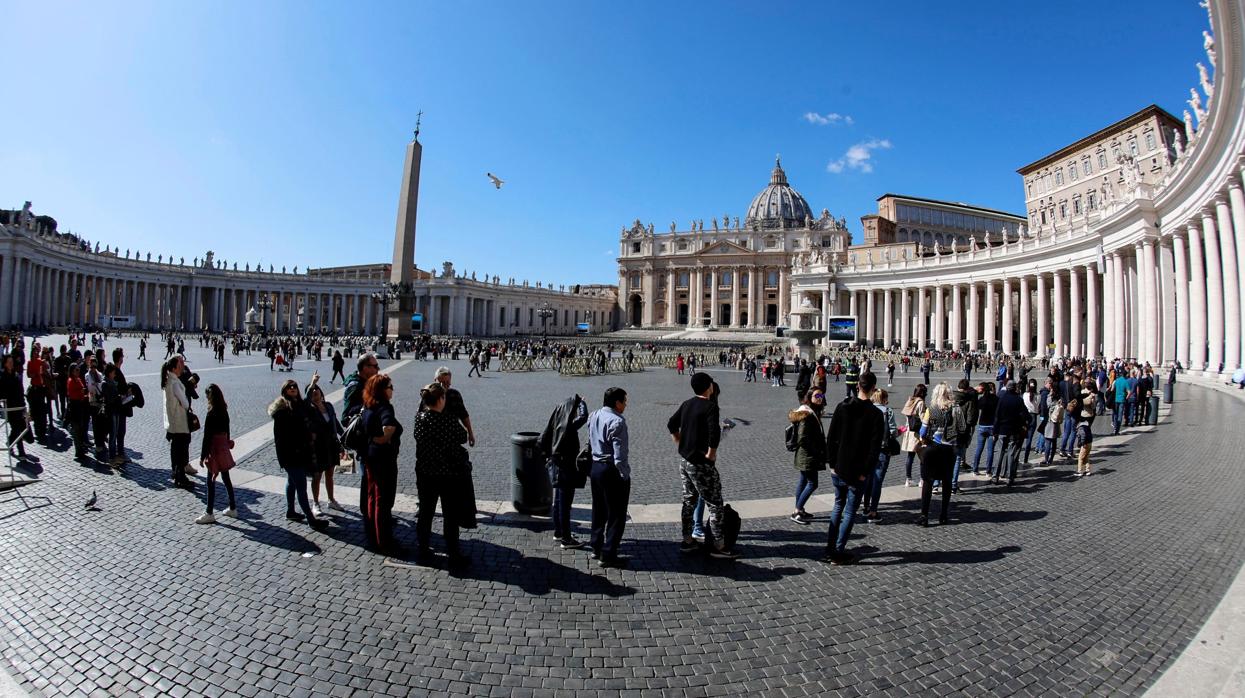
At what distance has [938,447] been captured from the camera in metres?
5.88

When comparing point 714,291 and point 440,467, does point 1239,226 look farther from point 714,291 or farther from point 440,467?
point 714,291

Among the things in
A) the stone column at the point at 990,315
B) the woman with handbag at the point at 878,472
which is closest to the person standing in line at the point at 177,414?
the woman with handbag at the point at 878,472

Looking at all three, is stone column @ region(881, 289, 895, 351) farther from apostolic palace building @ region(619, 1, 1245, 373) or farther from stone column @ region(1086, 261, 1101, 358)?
stone column @ region(1086, 261, 1101, 358)

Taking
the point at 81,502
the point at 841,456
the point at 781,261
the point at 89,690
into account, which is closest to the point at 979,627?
the point at 841,456

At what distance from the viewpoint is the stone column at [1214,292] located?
21.3 metres

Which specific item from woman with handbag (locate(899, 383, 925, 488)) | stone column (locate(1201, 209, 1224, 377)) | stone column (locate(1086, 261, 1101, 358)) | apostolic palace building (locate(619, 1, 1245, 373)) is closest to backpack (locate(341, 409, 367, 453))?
woman with handbag (locate(899, 383, 925, 488))

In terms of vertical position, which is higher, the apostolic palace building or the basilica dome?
the basilica dome

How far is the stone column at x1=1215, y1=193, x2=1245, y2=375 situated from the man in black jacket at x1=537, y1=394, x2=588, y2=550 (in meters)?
25.4

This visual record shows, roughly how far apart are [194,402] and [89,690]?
39.4 feet

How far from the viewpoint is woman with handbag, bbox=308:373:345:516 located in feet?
18.6

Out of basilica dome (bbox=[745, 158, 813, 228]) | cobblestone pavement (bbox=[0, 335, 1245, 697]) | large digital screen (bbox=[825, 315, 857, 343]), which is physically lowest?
cobblestone pavement (bbox=[0, 335, 1245, 697])

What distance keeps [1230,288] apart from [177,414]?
95.6ft

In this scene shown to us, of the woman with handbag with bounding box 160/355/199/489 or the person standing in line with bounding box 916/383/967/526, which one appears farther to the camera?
the woman with handbag with bounding box 160/355/199/489

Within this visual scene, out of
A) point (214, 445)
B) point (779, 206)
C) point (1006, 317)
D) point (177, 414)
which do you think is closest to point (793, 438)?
point (214, 445)
